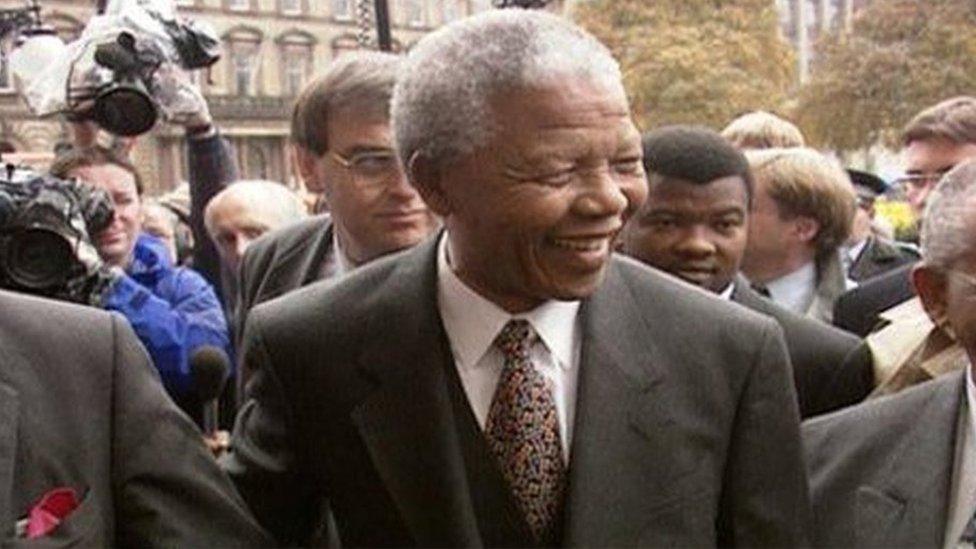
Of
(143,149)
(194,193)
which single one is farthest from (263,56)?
(194,193)

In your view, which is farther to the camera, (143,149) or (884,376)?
(143,149)

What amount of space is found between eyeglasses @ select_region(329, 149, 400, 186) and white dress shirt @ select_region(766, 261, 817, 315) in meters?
1.42

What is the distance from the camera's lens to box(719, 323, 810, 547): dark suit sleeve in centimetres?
206

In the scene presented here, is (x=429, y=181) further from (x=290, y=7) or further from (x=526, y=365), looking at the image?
(x=290, y=7)

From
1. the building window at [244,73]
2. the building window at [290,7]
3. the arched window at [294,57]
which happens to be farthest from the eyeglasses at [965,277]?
the building window at [244,73]

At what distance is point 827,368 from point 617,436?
0.92 meters

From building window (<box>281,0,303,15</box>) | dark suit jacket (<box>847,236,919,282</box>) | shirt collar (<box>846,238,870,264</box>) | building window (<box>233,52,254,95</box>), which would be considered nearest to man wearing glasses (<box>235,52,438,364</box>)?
dark suit jacket (<box>847,236,919,282</box>)

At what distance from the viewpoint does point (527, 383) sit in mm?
2043

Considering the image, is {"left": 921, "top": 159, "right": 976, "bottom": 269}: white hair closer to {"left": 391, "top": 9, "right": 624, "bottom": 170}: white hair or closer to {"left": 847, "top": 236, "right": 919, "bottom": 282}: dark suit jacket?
{"left": 391, "top": 9, "right": 624, "bottom": 170}: white hair

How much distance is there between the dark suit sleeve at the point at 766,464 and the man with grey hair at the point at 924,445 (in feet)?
0.90

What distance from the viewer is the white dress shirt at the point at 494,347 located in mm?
2066

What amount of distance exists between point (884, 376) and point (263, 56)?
109ft

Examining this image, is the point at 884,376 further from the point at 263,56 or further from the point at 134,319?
the point at 263,56

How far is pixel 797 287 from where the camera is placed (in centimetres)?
397
